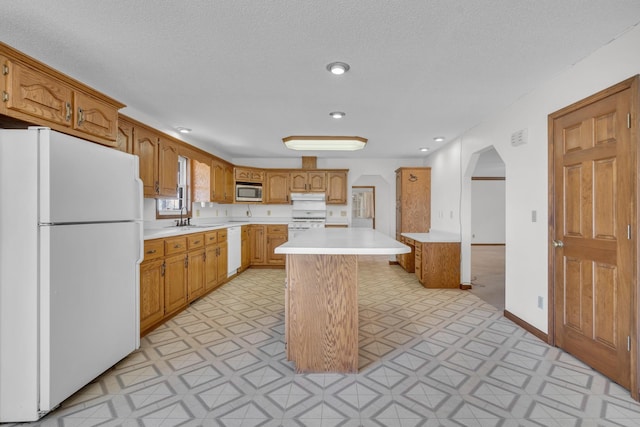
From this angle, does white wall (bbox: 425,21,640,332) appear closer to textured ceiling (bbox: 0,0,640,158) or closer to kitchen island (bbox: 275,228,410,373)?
textured ceiling (bbox: 0,0,640,158)

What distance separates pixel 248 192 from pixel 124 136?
3207mm

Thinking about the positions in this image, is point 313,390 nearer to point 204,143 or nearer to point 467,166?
point 467,166

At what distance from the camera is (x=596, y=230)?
2.25 metres

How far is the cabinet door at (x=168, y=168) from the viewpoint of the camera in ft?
12.3

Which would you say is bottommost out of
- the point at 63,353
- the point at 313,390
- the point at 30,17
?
the point at 313,390

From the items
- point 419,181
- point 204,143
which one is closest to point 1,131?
point 204,143

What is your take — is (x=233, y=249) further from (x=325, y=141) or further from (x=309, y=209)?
(x=325, y=141)

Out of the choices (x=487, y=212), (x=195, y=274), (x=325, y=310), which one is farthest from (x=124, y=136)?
(x=487, y=212)

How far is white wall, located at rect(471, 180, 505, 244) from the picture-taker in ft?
31.2

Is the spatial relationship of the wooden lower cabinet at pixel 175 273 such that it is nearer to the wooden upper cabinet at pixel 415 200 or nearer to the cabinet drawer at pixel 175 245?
the cabinet drawer at pixel 175 245

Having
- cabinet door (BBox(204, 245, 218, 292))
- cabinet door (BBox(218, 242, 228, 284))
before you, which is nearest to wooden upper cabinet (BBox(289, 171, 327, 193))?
cabinet door (BBox(218, 242, 228, 284))

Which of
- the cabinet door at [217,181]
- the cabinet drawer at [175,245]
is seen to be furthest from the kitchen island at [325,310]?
the cabinet door at [217,181]

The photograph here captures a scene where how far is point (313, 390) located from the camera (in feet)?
6.62

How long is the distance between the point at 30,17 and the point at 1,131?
73cm
